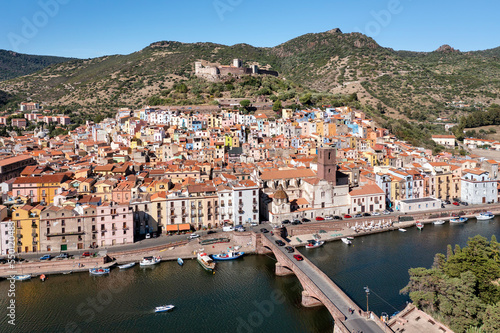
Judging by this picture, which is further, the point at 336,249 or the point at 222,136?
the point at 222,136

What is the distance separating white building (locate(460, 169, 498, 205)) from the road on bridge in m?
30.6

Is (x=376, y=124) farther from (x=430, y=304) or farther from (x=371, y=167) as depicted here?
(x=430, y=304)

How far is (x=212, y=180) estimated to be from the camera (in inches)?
1716

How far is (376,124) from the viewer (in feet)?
252

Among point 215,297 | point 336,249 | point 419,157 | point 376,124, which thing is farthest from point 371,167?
point 215,297

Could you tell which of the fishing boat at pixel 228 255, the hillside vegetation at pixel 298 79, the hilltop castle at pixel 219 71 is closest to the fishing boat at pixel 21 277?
the fishing boat at pixel 228 255

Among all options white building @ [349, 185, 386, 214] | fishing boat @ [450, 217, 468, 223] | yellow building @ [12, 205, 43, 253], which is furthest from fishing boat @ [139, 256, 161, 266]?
fishing boat @ [450, 217, 468, 223]

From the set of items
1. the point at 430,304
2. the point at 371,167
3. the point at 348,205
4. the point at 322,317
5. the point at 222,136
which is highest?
the point at 222,136

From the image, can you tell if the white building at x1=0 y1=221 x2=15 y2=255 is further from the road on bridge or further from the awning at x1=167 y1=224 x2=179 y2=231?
the road on bridge

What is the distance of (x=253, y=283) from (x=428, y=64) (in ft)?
433

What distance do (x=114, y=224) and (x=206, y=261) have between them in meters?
9.31

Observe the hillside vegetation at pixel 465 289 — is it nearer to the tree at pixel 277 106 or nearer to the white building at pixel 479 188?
the white building at pixel 479 188

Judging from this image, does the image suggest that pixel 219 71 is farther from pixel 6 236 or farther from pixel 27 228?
pixel 6 236

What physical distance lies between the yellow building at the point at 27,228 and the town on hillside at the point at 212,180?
85 millimetres
